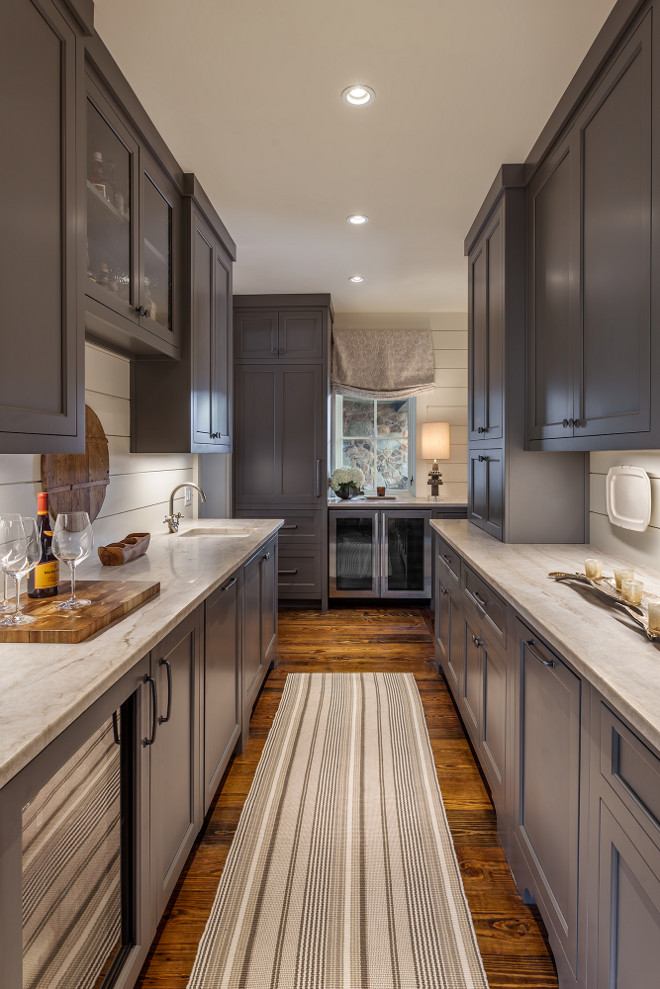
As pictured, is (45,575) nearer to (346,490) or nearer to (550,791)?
(550,791)

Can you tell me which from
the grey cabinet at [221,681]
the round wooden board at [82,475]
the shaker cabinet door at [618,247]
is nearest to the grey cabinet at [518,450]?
the shaker cabinet door at [618,247]

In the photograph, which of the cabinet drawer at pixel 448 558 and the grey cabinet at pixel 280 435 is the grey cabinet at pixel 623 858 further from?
the grey cabinet at pixel 280 435

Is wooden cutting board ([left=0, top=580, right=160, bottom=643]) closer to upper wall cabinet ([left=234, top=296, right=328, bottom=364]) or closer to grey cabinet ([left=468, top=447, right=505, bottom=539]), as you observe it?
grey cabinet ([left=468, top=447, right=505, bottom=539])

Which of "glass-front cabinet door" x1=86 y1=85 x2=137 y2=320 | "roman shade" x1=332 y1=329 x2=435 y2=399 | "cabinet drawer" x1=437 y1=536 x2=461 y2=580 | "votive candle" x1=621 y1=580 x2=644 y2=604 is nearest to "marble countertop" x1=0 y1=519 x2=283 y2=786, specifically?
"glass-front cabinet door" x1=86 y1=85 x2=137 y2=320

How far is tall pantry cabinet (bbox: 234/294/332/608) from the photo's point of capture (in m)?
4.74

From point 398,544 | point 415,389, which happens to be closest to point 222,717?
point 398,544

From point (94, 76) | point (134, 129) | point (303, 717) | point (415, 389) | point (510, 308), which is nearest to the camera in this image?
point (94, 76)

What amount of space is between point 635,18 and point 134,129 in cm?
161

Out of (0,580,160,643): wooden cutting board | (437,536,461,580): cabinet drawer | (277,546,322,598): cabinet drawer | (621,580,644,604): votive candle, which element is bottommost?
(277,546,322,598): cabinet drawer

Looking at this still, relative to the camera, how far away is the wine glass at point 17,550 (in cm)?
132

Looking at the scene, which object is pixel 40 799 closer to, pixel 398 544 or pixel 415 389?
pixel 398 544

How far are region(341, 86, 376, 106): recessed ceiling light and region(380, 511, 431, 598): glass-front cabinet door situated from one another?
122 inches

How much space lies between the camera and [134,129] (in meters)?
2.07

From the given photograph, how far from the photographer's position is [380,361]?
205 inches
